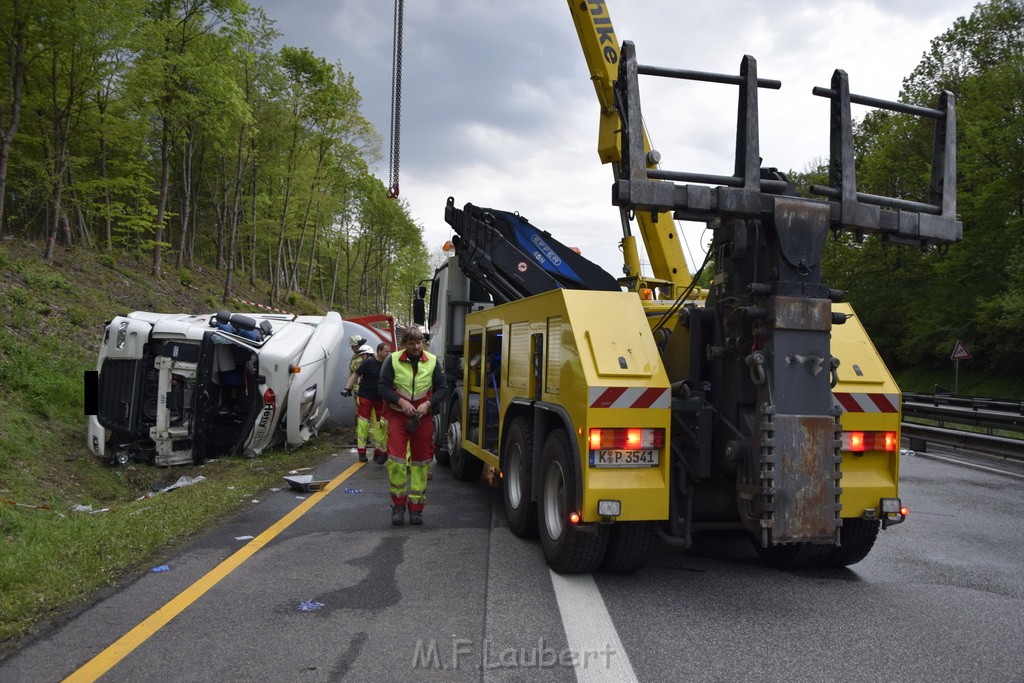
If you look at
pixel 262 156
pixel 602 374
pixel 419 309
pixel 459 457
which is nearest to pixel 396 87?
pixel 419 309

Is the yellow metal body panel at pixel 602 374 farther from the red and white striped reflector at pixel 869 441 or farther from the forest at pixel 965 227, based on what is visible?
the forest at pixel 965 227

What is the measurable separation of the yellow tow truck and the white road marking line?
17 cm

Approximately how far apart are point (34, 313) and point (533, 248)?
11.0 meters

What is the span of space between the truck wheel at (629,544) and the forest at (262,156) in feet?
24.7

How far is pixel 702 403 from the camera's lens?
5184 mm

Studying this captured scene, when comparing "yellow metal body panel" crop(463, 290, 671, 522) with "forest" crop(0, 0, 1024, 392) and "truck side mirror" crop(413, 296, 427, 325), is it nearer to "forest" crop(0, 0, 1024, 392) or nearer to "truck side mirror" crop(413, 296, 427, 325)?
"truck side mirror" crop(413, 296, 427, 325)

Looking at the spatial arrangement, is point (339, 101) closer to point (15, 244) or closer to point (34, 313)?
point (15, 244)

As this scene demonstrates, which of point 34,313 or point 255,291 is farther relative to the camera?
point 255,291

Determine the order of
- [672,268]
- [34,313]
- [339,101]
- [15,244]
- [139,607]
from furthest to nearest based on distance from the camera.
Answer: [339,101] → [15,244] → [34,313] → [672,268] → [139,607]

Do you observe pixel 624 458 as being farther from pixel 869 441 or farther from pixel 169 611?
pixel 169 611

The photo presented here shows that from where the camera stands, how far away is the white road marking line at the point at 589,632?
11.8 feet

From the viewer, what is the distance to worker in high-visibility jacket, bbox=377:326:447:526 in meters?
6.91

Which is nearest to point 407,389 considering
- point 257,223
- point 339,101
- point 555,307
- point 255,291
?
point 555,307

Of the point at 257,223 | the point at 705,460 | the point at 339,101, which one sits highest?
the point at 339,101
